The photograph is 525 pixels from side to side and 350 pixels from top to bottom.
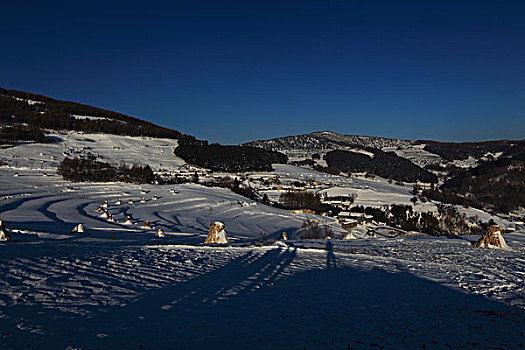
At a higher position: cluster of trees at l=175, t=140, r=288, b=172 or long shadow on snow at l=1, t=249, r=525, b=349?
cluster of trees at l=175, t=140, r=288, b=172

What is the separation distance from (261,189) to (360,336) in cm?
9452

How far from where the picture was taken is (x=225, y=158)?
138m

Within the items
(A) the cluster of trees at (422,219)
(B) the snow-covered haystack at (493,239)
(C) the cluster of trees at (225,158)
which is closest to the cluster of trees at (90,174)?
(C) the cluster of trees at (225,158)

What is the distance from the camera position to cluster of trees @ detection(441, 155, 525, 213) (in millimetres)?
130125

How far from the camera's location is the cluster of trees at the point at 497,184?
427 feet

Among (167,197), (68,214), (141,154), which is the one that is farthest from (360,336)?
(141,154)

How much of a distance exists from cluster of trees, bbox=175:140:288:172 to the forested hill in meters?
31.3

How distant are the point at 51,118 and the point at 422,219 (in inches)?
6040

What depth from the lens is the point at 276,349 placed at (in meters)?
6.05

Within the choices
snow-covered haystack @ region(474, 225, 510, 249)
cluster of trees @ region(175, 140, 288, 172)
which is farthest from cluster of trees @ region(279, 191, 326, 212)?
snow-covered haystack @ region(474, 225, 510, 249)

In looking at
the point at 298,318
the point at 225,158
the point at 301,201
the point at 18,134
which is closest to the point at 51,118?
the point at 18,134

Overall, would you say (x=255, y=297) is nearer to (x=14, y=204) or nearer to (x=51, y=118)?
(x=14, y=204)

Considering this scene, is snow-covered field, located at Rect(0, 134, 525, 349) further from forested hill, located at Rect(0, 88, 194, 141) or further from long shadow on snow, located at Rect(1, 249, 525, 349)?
forested hill, located at Rect(0, 88, 194, 141)

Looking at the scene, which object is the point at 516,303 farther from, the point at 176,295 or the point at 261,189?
the point at 261,189
